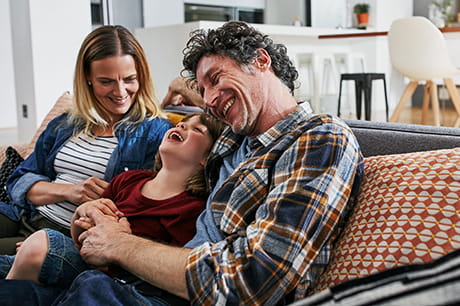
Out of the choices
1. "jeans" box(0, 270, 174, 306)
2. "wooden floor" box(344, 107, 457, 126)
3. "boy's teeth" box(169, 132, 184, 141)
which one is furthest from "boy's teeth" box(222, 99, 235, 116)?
"wooden floor" box(344, 107, 457, 126)

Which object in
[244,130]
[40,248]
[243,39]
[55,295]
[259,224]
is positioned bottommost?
[55,295]

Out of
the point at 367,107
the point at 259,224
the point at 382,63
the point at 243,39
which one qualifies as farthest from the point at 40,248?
the point at 382,63

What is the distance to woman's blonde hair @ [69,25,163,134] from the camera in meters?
1.98

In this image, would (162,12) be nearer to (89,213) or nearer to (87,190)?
(87,190)

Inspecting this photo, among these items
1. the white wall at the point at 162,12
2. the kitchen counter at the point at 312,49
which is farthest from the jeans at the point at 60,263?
the white wall at the point at 162,12

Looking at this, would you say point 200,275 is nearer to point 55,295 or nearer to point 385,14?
point 55,295

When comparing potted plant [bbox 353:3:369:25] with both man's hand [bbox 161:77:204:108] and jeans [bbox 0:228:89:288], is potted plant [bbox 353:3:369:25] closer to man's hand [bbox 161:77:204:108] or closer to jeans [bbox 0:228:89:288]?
man's hand [bbox 161:77:204:108]

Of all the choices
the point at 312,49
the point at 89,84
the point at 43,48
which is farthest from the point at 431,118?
the point at 89,84

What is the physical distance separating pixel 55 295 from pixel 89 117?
0.82 metres

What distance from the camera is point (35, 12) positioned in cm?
454

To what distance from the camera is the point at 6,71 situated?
671cm

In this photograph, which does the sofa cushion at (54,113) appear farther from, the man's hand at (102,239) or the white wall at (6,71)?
the white wall at (6,71)

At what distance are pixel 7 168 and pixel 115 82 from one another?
62cm

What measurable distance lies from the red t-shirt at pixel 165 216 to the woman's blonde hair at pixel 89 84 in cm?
50
